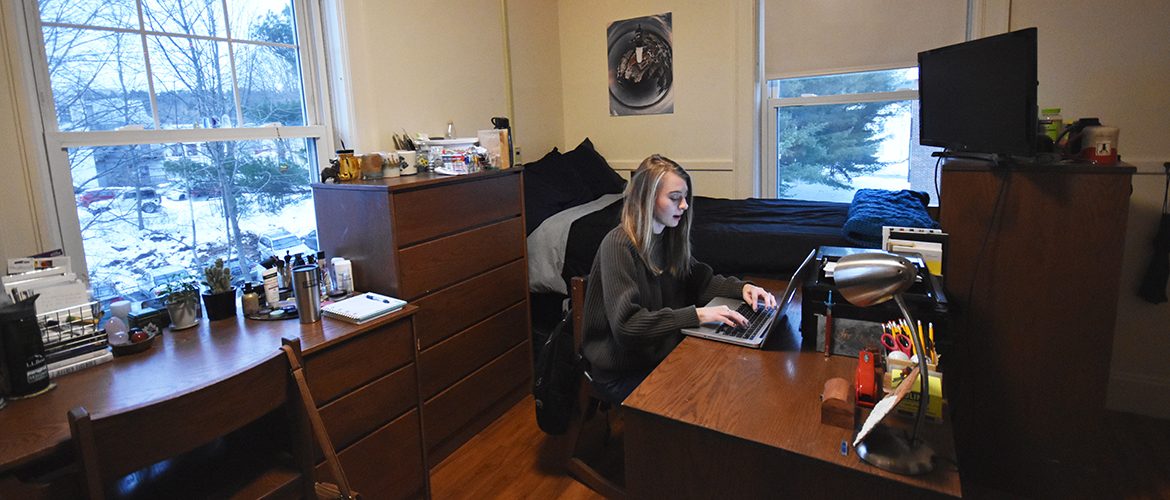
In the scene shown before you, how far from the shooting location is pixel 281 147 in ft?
8.26

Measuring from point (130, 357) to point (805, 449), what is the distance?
1.73 m

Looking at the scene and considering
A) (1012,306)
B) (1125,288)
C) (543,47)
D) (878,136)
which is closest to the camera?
(1012,306)

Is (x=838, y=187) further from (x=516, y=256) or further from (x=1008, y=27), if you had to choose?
(x=516, y=256)

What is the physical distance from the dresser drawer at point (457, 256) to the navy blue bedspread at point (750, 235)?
340mm

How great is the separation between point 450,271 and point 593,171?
1584 millimetres

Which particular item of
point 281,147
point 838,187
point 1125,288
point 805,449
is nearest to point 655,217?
point 805,449

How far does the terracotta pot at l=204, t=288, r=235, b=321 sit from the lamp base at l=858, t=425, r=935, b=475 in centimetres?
188

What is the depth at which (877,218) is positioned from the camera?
2400 millimetres

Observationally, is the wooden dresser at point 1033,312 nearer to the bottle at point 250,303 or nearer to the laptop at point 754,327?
the laptop at point 754,327

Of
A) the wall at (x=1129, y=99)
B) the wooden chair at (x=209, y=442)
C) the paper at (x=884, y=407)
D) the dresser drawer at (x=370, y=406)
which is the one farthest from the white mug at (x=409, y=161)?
the wall at (x=1129, y=99)

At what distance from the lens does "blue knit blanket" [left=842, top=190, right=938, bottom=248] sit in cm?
238

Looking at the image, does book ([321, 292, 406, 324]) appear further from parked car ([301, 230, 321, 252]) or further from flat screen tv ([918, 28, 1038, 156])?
flat screen tv ([918, 28, 1038, 156])

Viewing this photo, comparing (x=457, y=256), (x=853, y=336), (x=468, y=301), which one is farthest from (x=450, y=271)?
(x=853, y=336)

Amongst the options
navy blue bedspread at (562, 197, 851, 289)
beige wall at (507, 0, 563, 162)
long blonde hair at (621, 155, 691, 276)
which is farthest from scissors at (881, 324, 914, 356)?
beige wall at (507, 0, 563, 162)
